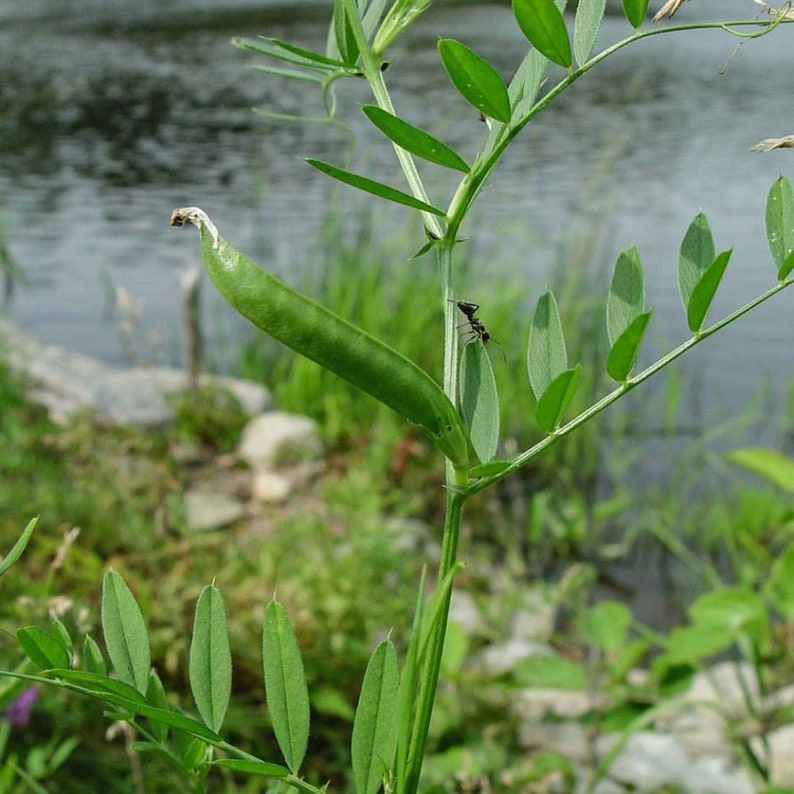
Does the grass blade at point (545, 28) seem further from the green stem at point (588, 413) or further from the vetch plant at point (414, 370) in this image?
the green stem at point (588, 413)

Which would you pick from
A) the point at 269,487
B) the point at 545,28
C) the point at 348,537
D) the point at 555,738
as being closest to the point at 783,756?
the point at 555,738

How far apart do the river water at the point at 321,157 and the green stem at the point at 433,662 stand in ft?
7.47

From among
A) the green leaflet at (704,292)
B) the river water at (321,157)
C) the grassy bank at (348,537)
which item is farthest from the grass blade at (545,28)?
the river water at (321,157)

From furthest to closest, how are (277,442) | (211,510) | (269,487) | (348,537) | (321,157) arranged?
(321,157) < (277,442) < (269,487) < (211,510) < (348,537)

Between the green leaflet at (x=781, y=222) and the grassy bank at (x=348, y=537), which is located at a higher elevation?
the green leaflet at (x=781, y=222)

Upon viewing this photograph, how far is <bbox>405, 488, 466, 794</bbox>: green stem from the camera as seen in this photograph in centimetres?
36

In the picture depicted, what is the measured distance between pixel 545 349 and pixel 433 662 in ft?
0.49

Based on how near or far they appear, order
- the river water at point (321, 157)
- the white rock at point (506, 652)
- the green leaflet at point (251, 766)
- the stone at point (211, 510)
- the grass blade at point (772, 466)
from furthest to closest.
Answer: the river water at point (321, 157)
the stone at point (211, 510)
the white rock at point (506, 652)
the grass blade at point (772, 466)
the green leaflet at point (251, 766)

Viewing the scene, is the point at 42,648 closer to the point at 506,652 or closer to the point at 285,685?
the point at 285,685

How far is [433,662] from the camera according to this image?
Result: 0.37 meters

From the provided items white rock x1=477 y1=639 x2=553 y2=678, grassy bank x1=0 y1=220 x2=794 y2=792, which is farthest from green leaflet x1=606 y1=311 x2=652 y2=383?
white rock x1=477 y1=639 x2=553 y2=678

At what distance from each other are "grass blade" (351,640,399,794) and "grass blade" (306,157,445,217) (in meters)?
0.17

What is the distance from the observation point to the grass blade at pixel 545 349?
439mm

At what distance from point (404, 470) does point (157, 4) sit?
55.9 ft
